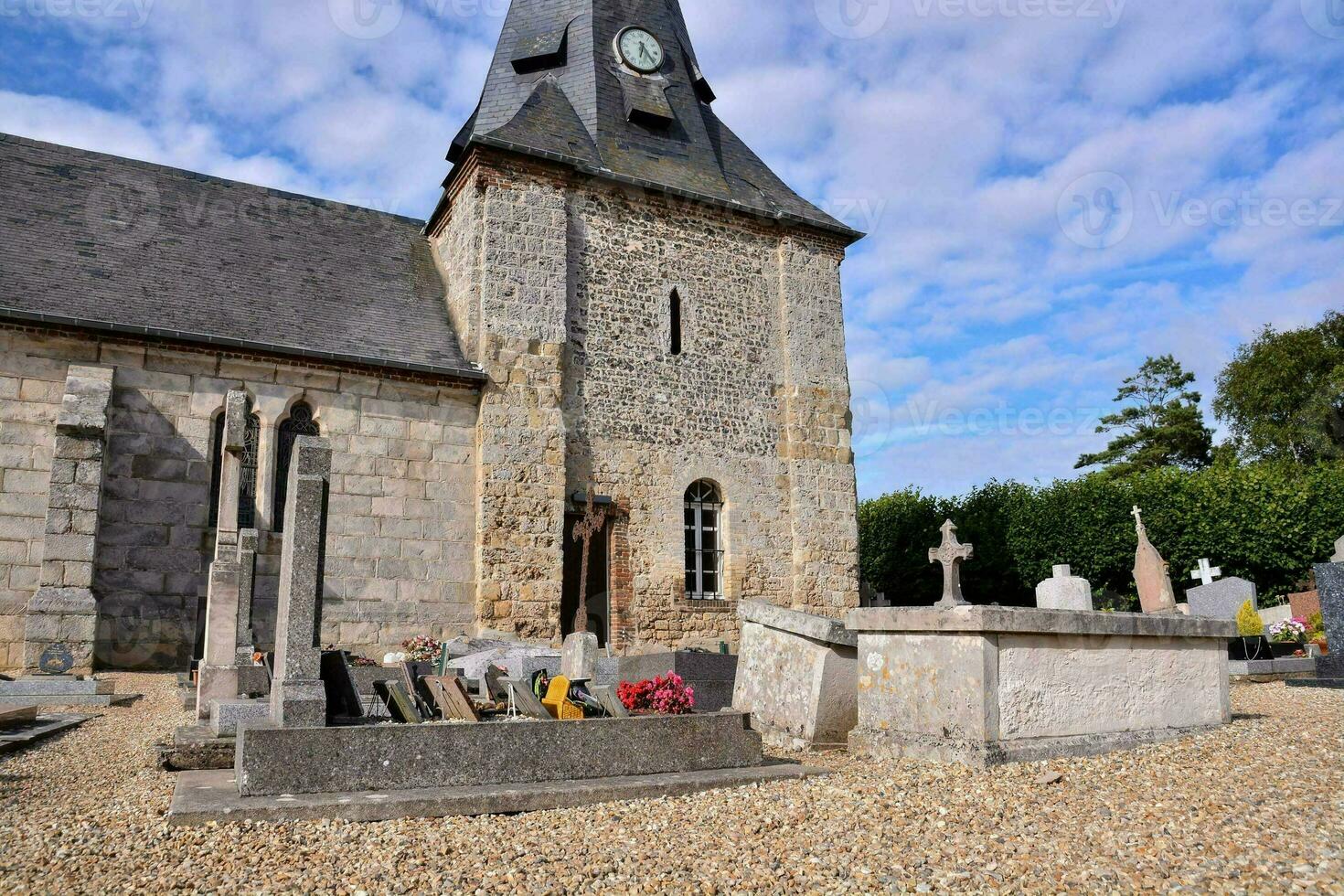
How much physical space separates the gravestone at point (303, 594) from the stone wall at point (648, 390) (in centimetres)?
796

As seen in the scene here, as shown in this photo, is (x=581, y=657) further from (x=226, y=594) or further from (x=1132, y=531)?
(x=1132, y=531)

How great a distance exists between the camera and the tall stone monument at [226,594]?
8.17 metres

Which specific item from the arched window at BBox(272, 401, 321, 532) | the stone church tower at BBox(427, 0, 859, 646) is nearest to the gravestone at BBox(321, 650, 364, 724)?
the stone church tower at BBox(427, 0, 859, 646)

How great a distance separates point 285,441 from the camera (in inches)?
530

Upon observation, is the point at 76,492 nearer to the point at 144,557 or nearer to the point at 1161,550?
the point at 144,557

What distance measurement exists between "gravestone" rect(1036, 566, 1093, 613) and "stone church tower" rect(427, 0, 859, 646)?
4.65 meters

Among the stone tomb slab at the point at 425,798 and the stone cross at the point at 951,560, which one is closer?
the stone tomb slab at the point at 425,798

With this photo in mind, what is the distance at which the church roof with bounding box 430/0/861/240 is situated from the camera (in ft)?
53.0

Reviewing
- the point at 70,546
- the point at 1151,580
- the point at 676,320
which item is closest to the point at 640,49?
the point at 676,320

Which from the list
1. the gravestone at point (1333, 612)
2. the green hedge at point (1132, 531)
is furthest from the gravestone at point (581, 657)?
the green hedge at point (1132, 531)

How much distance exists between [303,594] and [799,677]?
3645 mm

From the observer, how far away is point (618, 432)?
49.6 feet

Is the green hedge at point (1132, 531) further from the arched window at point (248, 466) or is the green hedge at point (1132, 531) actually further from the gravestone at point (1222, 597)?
the arched window at point (248, 466)
